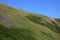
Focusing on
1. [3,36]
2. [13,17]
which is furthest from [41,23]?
[3,36]

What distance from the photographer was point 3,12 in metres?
33.1

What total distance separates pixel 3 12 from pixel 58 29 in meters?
13.0

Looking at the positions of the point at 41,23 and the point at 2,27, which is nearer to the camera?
the point at 2,27

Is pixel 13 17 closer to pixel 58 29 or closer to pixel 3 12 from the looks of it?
pixel 3 12

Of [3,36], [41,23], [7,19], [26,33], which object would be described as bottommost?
[3,36]

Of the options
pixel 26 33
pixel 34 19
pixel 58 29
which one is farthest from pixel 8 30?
pixel 58 29

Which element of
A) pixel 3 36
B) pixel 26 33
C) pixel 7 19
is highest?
pixel 7 19

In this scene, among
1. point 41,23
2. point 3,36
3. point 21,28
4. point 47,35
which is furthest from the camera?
point 41,23

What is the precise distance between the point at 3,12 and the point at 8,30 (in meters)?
6.25

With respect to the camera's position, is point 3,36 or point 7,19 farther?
point 7,19

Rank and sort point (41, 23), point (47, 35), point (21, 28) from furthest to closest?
point (41, 23) < point (47, 35) < point (21, 28)

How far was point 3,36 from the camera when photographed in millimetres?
25750

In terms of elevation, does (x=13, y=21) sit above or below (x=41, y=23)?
below

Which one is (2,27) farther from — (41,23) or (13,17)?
(41,23)
